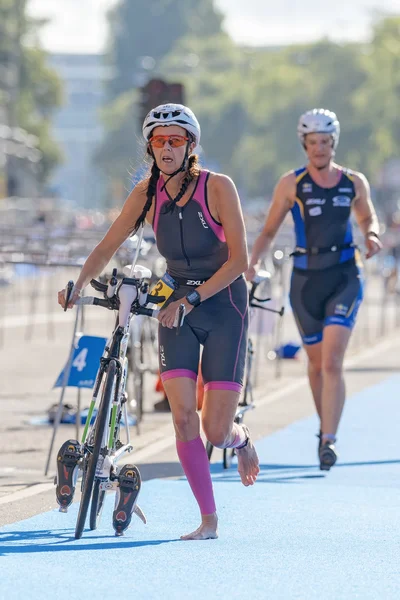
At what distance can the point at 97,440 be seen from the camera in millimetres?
7102

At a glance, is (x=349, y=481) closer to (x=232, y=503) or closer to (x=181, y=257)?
(x=232, y=503)

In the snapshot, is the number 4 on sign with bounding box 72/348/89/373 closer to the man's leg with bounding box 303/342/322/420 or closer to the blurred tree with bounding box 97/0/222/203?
the man's leg with bounding box 303/342/322/420

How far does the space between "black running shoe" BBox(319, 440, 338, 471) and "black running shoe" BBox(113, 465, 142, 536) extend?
8.78 feet

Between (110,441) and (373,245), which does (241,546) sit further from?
(373,245)

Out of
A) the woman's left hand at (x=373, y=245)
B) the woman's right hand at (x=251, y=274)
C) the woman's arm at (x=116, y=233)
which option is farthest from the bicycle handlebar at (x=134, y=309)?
the woman's left hand at (x=373, y=245)

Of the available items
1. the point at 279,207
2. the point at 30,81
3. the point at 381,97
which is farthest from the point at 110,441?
the point at 30,81

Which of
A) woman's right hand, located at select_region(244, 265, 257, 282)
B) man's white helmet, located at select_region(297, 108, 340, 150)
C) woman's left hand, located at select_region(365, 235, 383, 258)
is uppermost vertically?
man's white helmet, located at select_region(297, 108, 340, 150)

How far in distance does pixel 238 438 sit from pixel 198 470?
349 millimetres

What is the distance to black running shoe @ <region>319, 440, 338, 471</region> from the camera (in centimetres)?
979

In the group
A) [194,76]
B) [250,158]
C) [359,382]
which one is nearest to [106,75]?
[194,76]

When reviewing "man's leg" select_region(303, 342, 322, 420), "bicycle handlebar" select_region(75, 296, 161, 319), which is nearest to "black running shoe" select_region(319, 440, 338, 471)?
"man's leg" select_region(303, 342, 322, 420)

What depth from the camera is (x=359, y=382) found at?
1628 centimetres

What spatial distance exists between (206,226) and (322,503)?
199 centimetres

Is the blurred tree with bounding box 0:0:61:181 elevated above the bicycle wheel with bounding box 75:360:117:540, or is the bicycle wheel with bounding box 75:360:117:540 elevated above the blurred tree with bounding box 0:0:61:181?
the blurred tree with bounding box 0:0:61:181
